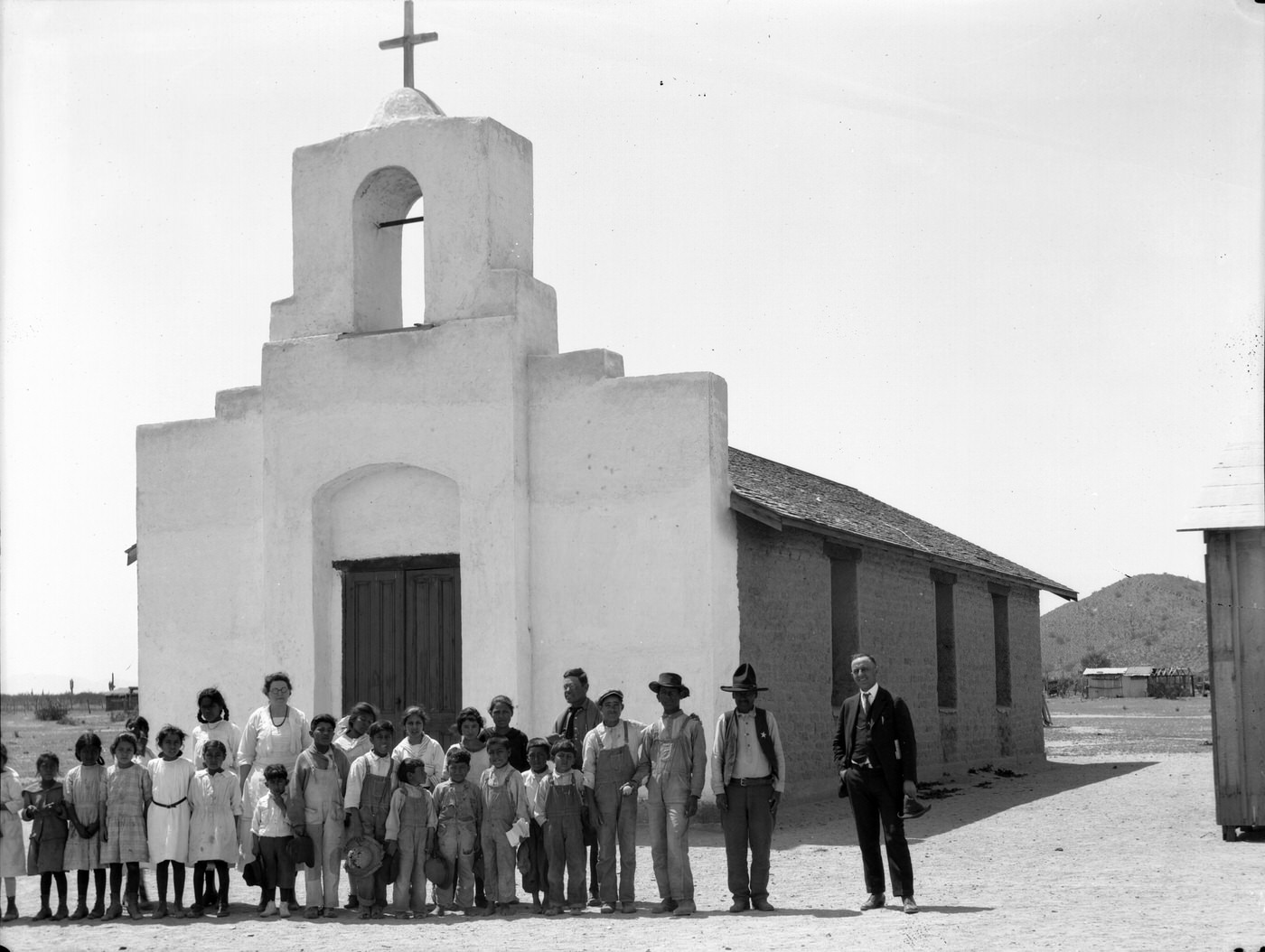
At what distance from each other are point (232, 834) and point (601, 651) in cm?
448

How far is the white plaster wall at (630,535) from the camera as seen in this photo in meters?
14.4

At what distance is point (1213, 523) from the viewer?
13.1 metres

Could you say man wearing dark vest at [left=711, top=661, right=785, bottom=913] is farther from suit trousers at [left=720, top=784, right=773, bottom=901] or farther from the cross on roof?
the cross on roof

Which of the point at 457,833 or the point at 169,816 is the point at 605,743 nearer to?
the point at 457,833

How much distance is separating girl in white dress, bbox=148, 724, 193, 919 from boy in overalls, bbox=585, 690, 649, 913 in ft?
9.03

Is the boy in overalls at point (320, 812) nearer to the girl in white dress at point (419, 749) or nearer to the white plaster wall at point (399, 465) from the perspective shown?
the girl in white dress at point (419, 749)

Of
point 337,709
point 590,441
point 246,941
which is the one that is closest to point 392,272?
point 590,441

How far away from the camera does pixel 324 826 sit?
10.8 meters

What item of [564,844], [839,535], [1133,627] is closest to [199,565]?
[839,535]

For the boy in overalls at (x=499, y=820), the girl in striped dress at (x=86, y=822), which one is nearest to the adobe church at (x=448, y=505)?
the boy in overalls at (x=499, y=820)

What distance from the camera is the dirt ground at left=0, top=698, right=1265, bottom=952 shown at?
363 inches

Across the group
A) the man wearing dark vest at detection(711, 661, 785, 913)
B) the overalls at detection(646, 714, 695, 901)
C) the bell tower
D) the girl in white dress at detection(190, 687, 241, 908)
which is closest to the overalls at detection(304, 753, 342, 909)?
the girl in white dress at detection(190, 687, 241, 908)

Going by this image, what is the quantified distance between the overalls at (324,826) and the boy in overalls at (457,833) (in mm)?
568

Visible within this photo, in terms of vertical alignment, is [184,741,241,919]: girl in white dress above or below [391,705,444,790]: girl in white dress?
below
